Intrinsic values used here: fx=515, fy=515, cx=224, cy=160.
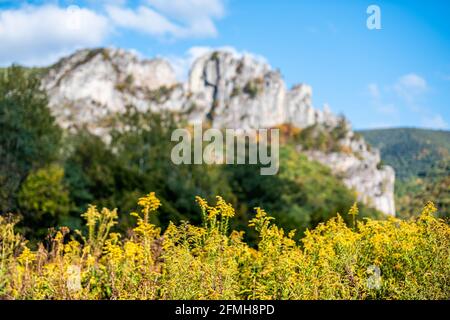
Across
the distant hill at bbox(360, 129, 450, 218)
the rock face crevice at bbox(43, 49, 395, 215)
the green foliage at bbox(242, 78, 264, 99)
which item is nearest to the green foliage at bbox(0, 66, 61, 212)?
the distant hill at bbox(360, 129, 450, 218)

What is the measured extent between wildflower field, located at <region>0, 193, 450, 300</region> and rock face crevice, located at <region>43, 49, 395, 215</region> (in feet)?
398

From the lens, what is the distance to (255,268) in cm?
536

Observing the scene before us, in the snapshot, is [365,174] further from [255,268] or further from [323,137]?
[255,268]

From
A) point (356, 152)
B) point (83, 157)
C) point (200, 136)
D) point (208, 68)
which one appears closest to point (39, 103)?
point (83, 157)

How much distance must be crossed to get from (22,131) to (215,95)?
438 feet

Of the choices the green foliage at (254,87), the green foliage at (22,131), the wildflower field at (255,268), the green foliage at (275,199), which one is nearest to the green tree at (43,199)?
the green foliage at (22,131)

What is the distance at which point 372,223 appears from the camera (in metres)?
5.61

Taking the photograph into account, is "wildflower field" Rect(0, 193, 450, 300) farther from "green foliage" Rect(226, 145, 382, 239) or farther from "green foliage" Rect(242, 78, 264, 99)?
"green foliage" Rect(242, 78, 264, 99)

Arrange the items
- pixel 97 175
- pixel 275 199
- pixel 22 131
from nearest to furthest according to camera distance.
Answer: pixel 22 131, pixel 97 175, pixel 275 199

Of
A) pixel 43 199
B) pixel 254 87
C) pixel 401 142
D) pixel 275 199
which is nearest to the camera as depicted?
pixel 43 199

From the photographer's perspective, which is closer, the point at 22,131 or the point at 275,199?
the point at 22,131

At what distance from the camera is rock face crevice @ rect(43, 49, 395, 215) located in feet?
427

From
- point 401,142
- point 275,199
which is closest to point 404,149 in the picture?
point 401,142
